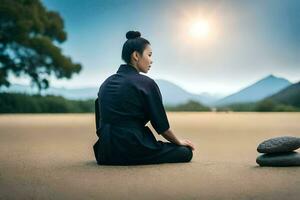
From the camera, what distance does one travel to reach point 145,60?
402 cm

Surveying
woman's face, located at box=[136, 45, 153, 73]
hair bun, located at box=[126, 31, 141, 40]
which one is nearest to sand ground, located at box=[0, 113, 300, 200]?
woman's face, located at box=[136, 45, 153, 73]

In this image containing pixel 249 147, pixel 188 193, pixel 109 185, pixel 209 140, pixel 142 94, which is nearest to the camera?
pixel 188 193

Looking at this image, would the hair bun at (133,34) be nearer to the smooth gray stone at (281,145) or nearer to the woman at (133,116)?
the woman at (133,116)

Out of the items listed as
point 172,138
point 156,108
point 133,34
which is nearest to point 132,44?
point 133,34

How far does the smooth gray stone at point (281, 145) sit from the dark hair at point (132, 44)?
114 centimetres

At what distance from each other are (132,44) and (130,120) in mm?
564

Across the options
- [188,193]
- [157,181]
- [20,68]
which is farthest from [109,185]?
[20,68]

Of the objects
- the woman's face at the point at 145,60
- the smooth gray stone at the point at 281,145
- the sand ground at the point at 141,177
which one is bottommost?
the sand ground at the point at 141,177

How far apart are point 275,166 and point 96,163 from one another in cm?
137

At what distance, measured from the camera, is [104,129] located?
3943 mm

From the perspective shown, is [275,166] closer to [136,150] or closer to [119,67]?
[136,150]

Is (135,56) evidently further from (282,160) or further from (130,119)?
(282,160)

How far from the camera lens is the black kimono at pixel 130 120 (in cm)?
388

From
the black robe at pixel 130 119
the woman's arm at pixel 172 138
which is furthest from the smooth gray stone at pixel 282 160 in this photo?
the black robe at pixel 130 119
